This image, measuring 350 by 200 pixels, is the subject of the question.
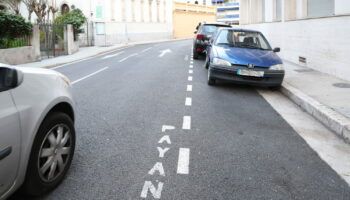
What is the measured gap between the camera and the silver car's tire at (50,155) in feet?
9.91

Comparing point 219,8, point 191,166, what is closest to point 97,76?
point 191,166

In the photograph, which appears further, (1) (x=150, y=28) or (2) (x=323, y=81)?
A: (1) (x=150, y=28)

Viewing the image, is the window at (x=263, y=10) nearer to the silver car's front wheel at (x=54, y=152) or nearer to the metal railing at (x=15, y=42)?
the metal railing at (x=15, y=42)

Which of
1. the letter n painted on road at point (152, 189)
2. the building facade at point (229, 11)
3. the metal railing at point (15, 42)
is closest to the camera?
the letter n painted on road at point (152, 189)

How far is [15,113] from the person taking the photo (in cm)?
267

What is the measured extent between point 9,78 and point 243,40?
27.1 feet

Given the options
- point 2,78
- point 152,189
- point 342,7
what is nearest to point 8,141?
point 2,78

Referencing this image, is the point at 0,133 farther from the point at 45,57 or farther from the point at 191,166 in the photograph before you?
the point at 45,57

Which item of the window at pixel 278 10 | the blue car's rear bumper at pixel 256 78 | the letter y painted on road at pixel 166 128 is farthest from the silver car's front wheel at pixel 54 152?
the window at pixel 278 10

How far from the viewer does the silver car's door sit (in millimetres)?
2545

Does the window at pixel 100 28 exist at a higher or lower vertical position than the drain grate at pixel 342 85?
higher

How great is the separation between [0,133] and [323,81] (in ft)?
29.4

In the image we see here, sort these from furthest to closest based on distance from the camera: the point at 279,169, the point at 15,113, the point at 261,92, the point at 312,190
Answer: the point at 261,92
the point at 279,169
the point at 312,190
the point at 15,113

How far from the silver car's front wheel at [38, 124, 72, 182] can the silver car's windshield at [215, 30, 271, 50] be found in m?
7.20
